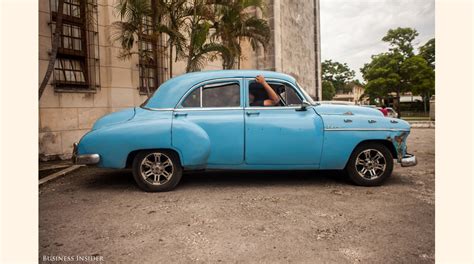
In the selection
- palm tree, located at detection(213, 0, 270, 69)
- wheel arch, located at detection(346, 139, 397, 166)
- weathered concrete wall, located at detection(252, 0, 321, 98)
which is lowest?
wheel arch, located at detection(346, 139, 397, 166)

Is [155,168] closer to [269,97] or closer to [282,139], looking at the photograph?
[282,139]

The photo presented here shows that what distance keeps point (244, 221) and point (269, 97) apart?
2.02 m

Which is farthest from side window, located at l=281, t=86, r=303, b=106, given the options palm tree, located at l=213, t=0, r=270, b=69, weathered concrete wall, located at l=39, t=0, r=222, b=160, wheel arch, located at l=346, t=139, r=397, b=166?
weathered concrete wall, located at l=39, t=0, r=222, b=160

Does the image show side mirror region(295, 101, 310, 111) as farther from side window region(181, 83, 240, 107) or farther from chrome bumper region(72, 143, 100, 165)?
chrome bumper region(72, 143, 100, 165)

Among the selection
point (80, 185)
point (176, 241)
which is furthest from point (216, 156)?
point (80, 185)

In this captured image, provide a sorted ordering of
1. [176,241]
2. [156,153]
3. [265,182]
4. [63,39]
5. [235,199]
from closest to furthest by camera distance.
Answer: [176,241], [235,199], [156,153], [265,182], [63,39]

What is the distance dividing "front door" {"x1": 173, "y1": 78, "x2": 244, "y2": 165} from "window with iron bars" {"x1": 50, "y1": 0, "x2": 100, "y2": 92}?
4.65m

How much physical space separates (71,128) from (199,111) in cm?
510

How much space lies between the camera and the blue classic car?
13.5 feet

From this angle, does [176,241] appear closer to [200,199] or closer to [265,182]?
[200,199]

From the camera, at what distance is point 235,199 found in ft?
12.7

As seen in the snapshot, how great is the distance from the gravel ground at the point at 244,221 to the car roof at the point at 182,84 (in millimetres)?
1282

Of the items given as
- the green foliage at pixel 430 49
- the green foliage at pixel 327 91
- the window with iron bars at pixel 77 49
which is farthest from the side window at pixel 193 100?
the green foliage at pixel 327 91
